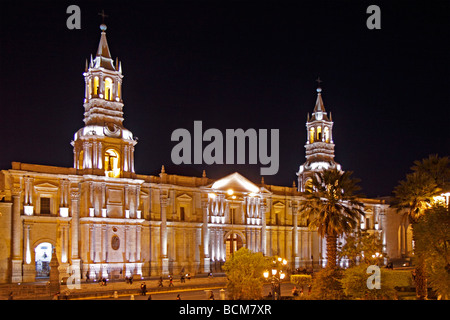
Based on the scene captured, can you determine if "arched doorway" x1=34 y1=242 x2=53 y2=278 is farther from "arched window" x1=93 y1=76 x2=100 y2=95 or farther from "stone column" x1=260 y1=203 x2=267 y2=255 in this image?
"stone column" x1=260 y1=203 x2=267 y2=255

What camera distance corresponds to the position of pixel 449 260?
2858cm

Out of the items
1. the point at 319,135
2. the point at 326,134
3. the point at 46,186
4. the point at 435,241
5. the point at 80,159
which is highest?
the point at 326,134

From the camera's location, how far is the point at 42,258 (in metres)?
46.4

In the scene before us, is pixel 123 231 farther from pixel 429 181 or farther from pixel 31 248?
Result: pixel 429 181

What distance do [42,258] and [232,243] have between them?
22432mm

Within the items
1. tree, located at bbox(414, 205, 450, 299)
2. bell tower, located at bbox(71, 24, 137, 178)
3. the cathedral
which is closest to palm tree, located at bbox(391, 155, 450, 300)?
tree, located at bbox(414, 205, 450, 299)

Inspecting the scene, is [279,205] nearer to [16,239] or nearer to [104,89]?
[104,89]

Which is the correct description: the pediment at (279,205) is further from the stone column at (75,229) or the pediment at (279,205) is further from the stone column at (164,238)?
the stone column at (75,229)

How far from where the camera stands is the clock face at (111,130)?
5003 cm

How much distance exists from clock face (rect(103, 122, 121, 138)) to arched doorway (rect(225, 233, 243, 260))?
18764 millimetres

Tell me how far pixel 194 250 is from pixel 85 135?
1743 cm

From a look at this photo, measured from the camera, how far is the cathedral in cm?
4541

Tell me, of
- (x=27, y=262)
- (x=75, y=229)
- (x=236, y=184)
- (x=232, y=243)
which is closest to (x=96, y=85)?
(x=75, y=229)
